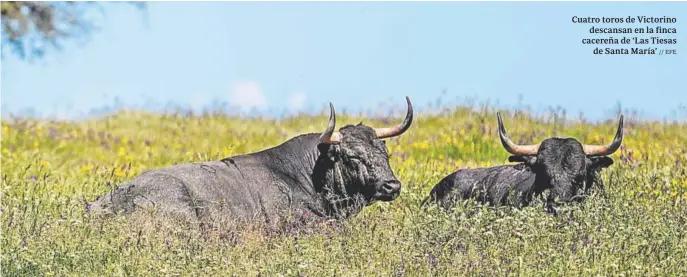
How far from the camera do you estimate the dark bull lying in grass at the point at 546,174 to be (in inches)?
476

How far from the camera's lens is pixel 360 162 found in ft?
40.1

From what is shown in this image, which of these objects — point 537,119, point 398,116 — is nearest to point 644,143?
point 537,119

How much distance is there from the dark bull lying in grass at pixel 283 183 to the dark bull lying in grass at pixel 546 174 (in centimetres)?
92

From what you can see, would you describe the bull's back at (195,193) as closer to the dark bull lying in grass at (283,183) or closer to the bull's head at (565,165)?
the dark bull lying in grass at (283,183)

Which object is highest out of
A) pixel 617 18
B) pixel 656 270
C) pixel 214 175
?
pixel 617 18

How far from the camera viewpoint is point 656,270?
28.2 ft

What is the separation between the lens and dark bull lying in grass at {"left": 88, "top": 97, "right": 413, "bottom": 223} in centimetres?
1159

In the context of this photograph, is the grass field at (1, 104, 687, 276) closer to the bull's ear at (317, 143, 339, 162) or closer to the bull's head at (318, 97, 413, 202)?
the bull's head at (318, 97, 413, 202)

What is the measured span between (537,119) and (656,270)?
13.1 metres

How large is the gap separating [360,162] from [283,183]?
2.93ft

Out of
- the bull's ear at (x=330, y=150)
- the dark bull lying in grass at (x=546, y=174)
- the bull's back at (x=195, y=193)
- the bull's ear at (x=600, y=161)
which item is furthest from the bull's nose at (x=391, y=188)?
the bull's ear at (x=600, y=161)

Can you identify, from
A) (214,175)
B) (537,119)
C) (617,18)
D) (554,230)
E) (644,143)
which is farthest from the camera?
(537,119)

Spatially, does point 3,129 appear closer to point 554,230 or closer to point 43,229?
point 43,229

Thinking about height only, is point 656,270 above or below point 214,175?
below
